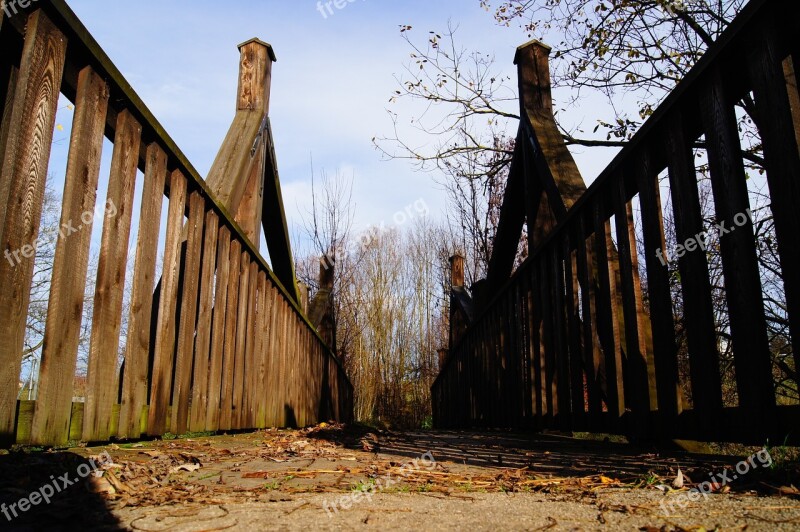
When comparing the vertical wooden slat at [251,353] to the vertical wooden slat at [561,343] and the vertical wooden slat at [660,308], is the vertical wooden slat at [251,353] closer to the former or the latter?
the vertical wooden slat at [561,343]

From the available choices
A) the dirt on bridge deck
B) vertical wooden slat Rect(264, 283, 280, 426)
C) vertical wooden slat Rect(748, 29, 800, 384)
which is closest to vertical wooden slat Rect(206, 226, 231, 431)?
the dirt on bridge deck

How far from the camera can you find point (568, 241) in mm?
3324

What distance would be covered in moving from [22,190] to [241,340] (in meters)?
2.42

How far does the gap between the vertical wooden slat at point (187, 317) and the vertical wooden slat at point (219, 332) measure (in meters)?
0.19

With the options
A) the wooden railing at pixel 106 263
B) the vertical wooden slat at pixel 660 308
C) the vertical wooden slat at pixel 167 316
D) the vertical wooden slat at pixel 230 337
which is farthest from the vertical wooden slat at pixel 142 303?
the vertical wooden slat at pixel 660 308

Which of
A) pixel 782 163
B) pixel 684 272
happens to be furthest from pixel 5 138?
pixel 684 272

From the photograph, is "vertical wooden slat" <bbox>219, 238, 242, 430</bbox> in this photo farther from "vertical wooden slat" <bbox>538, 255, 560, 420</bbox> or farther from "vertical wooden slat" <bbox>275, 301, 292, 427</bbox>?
"vertical wooden slat" <bbox>538, 255, 560, 420</bbox>

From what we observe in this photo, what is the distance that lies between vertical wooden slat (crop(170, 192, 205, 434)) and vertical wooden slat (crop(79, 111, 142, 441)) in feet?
2.23

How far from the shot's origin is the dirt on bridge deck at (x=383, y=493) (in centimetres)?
120

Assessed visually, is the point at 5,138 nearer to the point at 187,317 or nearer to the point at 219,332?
the point at 187,317

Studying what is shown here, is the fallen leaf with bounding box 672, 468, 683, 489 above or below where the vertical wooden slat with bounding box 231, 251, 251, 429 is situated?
below

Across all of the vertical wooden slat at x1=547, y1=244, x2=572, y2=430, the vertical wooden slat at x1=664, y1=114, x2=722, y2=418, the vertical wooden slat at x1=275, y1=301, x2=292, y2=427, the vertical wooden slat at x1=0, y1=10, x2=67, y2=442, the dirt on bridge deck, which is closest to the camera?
the dirt on bridge deck

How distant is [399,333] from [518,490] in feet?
53.9

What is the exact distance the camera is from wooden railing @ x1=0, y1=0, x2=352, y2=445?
4.69 feet
